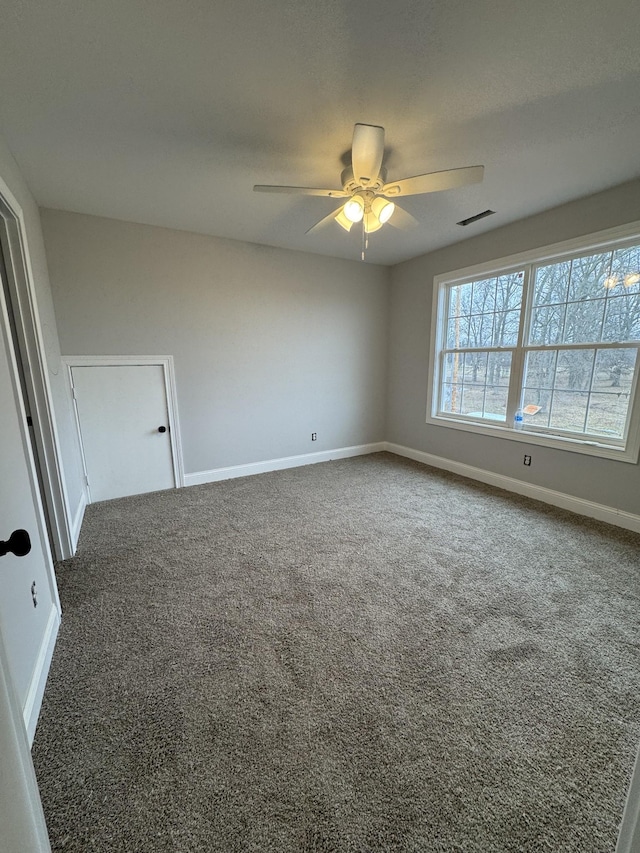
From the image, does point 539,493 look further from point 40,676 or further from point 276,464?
point 40,676

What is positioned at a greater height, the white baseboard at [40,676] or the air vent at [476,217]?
the air vent at [476,217]

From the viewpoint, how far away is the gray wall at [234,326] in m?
3.06

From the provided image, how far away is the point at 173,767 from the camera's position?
1.15 metres

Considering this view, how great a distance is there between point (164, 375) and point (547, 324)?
3.72m

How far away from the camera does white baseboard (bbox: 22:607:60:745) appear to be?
1.24 meters

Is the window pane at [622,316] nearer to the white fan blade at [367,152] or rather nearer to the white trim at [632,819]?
the white fan blade at [367,152]

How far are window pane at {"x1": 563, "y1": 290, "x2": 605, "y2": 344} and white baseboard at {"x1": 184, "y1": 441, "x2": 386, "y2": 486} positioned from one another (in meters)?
2.66

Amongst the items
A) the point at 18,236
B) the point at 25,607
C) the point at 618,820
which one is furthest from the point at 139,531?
the point at 618,820

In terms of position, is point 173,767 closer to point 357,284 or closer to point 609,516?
point 609,516

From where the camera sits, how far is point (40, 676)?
55.4 inches

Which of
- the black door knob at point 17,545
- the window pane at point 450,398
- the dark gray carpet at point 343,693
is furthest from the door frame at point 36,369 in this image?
the window pane at point 450,398

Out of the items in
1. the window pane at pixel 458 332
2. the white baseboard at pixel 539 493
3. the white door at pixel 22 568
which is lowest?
the white baseboard at pixel 539 493

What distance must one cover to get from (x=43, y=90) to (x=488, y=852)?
3.36 meters

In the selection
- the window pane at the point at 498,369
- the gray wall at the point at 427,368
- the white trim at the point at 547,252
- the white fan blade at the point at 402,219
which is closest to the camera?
the white fan blade at the point at 402,219
